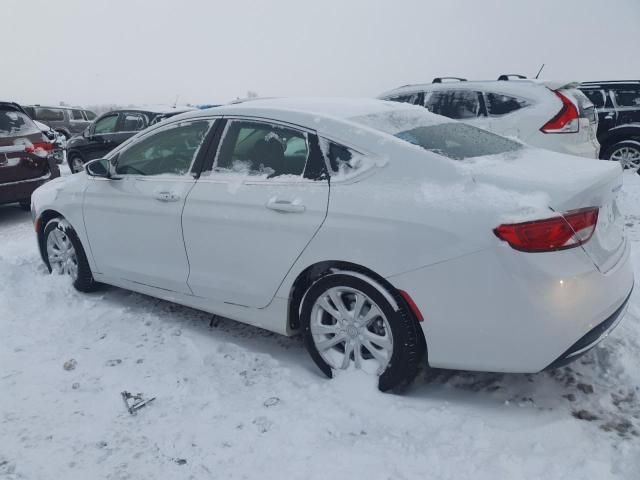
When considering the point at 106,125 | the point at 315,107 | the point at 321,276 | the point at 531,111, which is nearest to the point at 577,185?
the point at 321,276

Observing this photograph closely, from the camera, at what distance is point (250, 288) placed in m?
3.14

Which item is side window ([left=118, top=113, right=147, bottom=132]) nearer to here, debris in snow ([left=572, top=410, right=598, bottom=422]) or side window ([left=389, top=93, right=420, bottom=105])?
side window ([left=389, top=93, right=420, bottom=105])

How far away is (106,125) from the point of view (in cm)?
1092

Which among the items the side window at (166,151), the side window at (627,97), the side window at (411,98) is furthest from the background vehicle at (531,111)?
the side window at (166,151)

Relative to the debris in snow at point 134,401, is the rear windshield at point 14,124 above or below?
above

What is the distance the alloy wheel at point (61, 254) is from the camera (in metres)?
4.45

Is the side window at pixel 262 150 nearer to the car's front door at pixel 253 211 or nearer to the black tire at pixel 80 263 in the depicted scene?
the car's front door at pixel 253 211

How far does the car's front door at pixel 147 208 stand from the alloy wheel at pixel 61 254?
411 millimetres

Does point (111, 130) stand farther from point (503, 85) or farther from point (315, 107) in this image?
point (315, 107)

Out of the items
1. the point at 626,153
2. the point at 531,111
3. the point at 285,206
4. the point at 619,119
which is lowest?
the point at 626,153

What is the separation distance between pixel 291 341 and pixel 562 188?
2.00 m

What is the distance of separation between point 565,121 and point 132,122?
781 centimetres

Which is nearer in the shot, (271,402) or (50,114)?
(271,402)

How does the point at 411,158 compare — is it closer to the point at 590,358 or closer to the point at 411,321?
the point at 411,321
